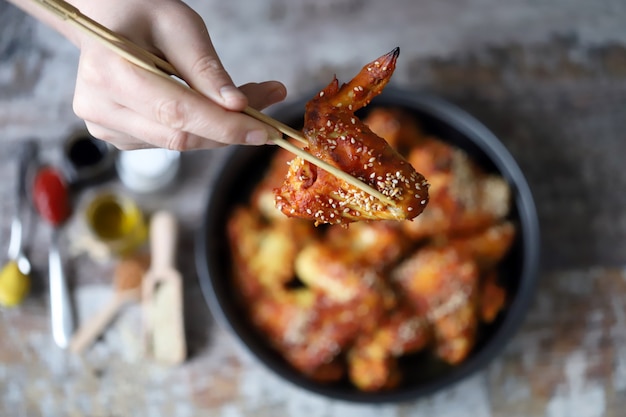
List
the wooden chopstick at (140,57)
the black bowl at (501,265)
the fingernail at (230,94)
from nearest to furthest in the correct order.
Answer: the wooden chopstick at (140,57) < the fingernail at (230,94) < the black bowl at (501,265)

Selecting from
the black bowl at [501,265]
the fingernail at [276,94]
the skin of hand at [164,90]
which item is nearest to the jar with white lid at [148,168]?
the black bowl at [501,265]

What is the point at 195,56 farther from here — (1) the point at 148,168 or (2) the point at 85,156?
(2) the point at 85,156

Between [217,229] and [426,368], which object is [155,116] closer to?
[217,229]

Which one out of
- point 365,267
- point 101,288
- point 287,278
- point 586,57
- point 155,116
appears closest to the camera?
point 155,116

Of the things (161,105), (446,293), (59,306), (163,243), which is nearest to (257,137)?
(161,105)

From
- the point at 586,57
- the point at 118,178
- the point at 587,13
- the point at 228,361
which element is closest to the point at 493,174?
the point at 586,57

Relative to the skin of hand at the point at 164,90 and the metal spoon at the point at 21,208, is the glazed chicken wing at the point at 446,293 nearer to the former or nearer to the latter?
the skin of hand at the point at 164,90
